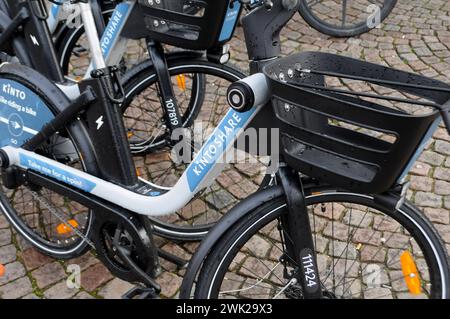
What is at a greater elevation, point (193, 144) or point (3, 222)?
point (193, 144)

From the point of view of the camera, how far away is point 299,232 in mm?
1935

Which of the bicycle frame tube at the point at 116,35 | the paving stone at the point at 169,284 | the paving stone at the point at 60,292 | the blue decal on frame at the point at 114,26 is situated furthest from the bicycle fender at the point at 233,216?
the blue decal on frame at the point at 114,26

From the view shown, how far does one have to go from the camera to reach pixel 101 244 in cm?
257

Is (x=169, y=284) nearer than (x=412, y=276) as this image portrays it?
No

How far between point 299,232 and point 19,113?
5.46 ft

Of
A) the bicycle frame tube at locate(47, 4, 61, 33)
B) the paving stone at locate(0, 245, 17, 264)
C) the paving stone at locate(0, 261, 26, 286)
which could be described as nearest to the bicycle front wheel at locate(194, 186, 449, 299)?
the paving stone at locate(0, 261, 26, 286)

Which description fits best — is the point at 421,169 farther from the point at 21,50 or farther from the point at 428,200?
the point at 21,50

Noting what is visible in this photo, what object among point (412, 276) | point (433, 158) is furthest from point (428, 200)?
point (412, 276)

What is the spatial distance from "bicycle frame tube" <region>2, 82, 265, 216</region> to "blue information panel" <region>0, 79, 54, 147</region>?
0.33 feet

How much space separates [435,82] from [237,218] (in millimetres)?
842

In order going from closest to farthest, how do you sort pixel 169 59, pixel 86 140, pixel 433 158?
pixel 86 140, pixel 169 59, pixel 433 158

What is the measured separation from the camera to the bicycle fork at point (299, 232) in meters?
1.90

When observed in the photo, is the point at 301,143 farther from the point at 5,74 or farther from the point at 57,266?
the point at 57,266

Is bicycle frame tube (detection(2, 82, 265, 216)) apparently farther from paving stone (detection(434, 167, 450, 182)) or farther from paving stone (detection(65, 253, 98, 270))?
paving stone (detection(434, 167, 450, 182))
